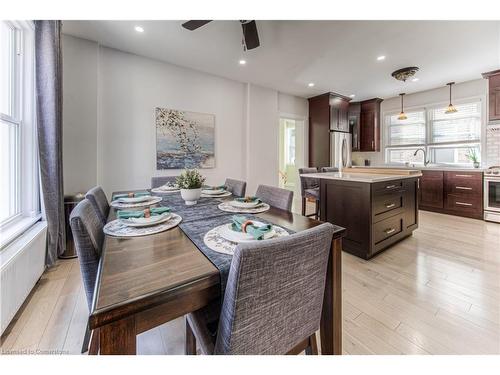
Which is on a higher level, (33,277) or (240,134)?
(240,134)

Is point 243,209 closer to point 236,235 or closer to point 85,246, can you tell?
point 236,235

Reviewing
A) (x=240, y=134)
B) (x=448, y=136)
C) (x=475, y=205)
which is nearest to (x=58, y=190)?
(x=240, y=134)

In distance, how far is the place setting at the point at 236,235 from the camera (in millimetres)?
901

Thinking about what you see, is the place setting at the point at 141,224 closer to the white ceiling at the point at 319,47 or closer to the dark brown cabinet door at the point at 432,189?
the white ceiling at the point at 319,47

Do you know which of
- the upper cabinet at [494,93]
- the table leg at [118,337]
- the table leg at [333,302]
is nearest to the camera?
the table leg at [118,337]

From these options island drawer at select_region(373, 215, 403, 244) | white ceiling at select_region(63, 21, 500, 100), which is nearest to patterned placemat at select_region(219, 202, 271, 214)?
island drawer at select_region(373, 215, 403, 244)

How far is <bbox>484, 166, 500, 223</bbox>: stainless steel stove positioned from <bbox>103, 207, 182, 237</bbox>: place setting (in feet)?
17.1

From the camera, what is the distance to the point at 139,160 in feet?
11.1

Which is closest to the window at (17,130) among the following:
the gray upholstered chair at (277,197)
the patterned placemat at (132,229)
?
the patterned placemat at (132,229)

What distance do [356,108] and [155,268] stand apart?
656 cm

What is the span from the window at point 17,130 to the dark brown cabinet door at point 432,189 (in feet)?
20.8

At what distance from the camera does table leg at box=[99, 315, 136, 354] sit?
556mm

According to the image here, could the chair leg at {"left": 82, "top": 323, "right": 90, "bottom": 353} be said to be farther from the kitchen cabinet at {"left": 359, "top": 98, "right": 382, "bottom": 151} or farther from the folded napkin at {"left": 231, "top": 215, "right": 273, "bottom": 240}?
the kitchen cabinet at {"left": 359, "top": 98, "right": 382, "bottom": 151}
